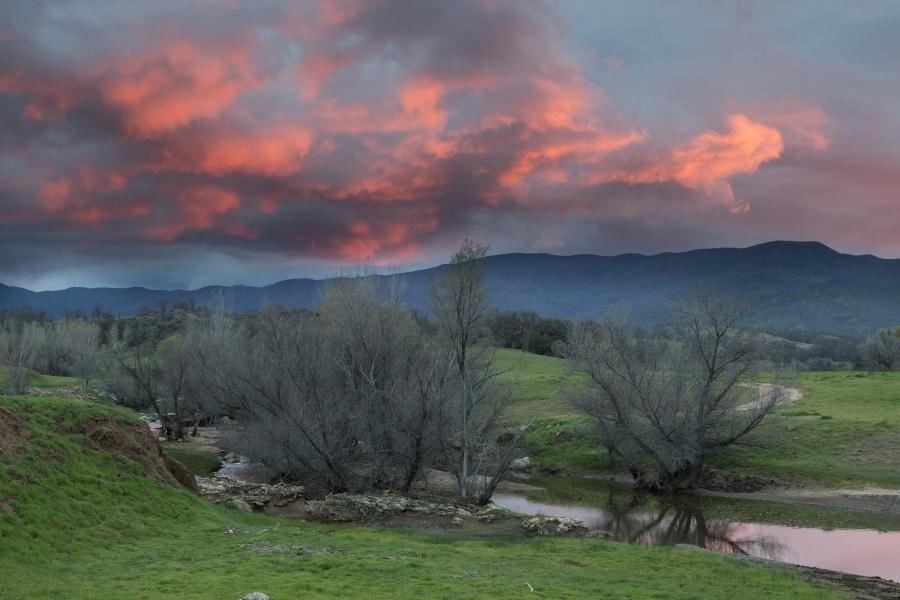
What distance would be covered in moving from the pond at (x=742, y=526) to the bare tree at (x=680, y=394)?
149 inches

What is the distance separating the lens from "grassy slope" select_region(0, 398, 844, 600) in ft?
58.0

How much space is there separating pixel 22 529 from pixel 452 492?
1016 inches

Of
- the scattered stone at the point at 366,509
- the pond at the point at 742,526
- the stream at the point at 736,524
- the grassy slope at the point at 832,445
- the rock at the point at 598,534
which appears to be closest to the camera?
the pond at the point at 742,526

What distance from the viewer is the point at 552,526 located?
Answer: 3000 centimetres

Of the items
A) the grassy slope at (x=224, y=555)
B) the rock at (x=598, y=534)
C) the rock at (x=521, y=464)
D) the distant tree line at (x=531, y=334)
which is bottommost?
the rock at (x=521, y=464)

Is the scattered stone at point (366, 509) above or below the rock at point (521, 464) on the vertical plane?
above

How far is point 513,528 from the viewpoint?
30.5 meters

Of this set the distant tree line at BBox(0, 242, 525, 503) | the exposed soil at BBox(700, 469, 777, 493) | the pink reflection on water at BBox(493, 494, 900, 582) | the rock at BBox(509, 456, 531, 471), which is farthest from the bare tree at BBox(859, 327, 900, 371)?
the distant tree line at BBox(0, 242, 525, 503)

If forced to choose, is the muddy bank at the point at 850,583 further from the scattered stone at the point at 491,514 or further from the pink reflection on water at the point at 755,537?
the scattered stone at the point at 491,514

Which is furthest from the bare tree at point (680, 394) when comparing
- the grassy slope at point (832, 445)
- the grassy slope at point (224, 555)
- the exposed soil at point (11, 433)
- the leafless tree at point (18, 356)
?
the leafless tree at point (18, 356)

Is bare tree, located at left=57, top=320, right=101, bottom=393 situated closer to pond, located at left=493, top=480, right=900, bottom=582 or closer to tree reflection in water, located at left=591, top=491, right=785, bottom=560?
pond, located at left=493, top=480, right=900, bottom=582

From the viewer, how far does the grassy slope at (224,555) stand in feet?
58.0

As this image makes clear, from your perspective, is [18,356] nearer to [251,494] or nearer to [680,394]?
[251,494]

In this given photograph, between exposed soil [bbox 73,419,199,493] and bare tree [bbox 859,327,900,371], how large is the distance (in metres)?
111
